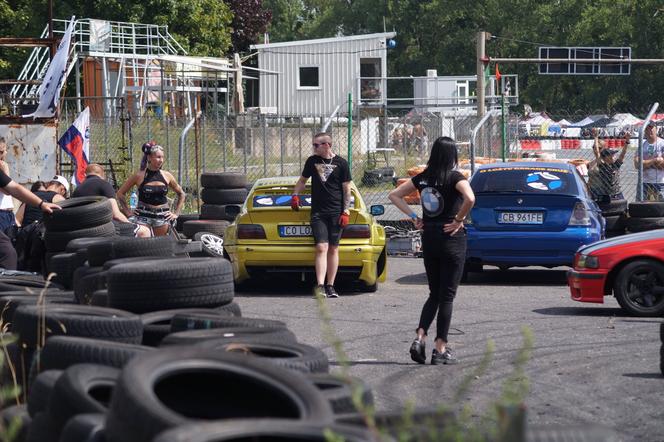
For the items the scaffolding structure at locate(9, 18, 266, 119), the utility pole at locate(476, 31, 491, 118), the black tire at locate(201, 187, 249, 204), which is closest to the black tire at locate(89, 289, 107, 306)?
the black tire at locate(201, 187, 249, 204)

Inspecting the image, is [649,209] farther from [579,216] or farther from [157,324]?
[157,324]

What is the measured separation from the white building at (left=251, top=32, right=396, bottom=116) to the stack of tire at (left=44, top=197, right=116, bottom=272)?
41.1m

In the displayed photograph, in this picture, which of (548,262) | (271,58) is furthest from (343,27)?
(548,262)

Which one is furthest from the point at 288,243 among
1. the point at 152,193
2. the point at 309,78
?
the point at 309,78

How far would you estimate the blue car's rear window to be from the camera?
46.9 feet

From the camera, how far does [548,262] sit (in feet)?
45.9

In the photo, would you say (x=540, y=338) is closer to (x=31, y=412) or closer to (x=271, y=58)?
(x=31, y=412)

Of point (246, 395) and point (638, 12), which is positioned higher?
point (638, 12)

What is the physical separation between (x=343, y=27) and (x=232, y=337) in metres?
96.9

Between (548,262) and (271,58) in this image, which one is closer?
(548,262)

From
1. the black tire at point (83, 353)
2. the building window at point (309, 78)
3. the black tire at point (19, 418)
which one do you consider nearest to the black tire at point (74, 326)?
the black tire at point (83, 353)

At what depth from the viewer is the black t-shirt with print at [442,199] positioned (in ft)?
29.5

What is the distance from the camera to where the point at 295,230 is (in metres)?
13.2

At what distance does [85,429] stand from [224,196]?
13349 millimetres
